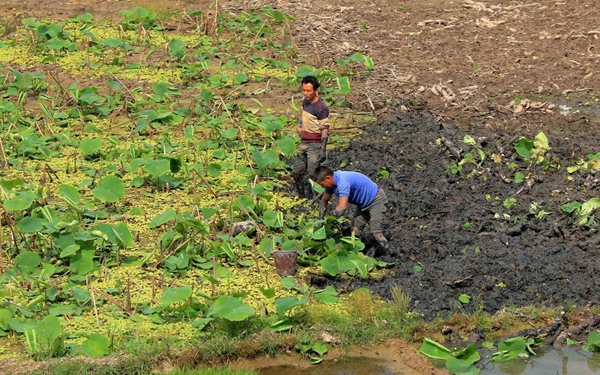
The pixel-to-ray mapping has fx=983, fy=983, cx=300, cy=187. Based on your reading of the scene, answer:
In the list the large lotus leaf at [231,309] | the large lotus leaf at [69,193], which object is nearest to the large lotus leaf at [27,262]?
the large lotus leaf at [69,193]

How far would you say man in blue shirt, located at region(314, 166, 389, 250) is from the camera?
871 cm

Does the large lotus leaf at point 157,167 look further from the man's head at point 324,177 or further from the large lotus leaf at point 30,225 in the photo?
the man's head at point 324,177

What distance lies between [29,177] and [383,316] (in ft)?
14.6

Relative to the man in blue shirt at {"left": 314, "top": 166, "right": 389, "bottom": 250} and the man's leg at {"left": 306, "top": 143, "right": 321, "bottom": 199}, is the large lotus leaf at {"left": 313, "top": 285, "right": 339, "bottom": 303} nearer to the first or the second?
the man in blue shirt at {"left": 314, "top": 166, "right": 389, "bottom": 250}

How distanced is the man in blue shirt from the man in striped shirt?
1.03 m

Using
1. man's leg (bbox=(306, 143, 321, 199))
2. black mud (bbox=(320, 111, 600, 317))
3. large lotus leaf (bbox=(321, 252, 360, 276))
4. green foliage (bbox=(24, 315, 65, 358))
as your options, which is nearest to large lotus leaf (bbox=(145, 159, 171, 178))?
man's leg (bbox=(306, 143, 321, 199))

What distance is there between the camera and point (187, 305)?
25.4 ft

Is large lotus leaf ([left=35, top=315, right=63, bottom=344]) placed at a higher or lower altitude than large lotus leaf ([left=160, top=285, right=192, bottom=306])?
lower

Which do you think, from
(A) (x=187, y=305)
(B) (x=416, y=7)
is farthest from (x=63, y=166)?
(B) (x=416, y=7)

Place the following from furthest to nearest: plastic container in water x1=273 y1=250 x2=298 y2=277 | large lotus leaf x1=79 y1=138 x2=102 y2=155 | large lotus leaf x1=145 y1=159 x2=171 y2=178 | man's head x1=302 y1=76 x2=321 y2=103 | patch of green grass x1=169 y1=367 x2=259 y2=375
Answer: large lotus leaf x1=79 y1=138 x2=102 y2=155, man's head x1=302 y1=76 x2=321 y2=103, large lotus leaf x1=145 y1=159 x2=171 y2=178, plastic container in water x1=273 y1=250 x2=298 y2=277, patch of green grass x1=169 y1=367 x2=259 y2=375

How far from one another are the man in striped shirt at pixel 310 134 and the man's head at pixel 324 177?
3.96ft

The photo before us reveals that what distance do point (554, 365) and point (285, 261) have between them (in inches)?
92.7

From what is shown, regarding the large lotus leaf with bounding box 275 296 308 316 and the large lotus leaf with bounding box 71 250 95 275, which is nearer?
the large lotus leaf with bounding box 275 296 308 316

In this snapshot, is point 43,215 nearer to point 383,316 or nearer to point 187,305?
point 187,305
